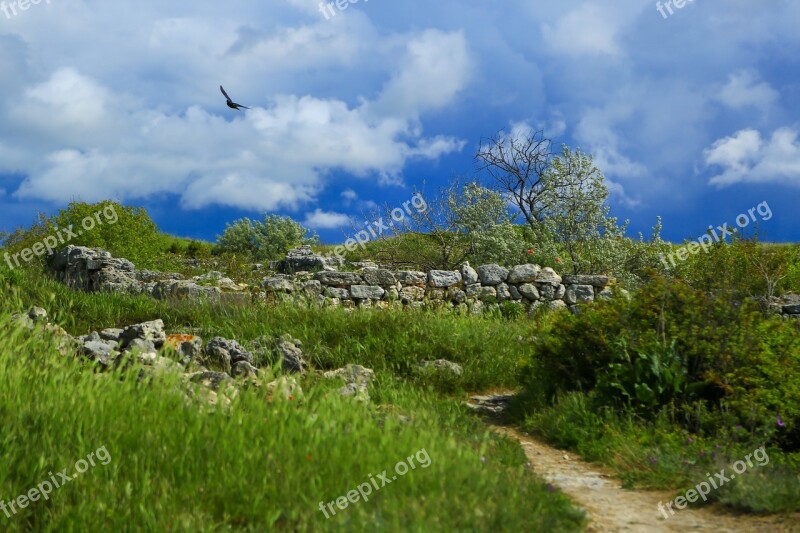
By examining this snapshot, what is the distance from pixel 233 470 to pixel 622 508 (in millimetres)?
2897

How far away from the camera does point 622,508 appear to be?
18.4ft

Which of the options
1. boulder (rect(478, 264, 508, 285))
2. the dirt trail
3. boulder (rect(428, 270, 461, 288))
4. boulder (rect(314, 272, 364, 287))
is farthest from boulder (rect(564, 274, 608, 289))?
the dirt trail

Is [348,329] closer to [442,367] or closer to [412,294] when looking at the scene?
[442,367]

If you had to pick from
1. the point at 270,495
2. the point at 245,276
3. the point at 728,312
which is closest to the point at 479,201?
the point at 245,276

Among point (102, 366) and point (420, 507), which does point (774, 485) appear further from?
point (102, 366)

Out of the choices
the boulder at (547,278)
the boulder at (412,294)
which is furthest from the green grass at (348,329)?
the boulder at (547,278)

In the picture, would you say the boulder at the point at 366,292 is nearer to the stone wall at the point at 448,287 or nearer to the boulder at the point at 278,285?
the stone wall at the point at 448,287

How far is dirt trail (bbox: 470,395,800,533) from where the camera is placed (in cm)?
521

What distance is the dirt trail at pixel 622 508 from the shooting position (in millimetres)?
5207

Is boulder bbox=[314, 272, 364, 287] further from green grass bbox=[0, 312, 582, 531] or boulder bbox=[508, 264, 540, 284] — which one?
green grass bbox=[0, 312, 582, 531]

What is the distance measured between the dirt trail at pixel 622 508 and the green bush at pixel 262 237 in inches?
905

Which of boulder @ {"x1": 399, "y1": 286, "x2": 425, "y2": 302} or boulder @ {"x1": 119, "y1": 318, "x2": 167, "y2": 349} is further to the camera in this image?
boulder @ {"x1": 399, "y1": 286, "x2": 425, "y2": 302}

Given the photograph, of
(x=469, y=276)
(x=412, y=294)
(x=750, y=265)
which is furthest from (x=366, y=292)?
(x=750, y=265)

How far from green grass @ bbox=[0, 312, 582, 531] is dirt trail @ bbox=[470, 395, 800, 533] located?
1.43ft
